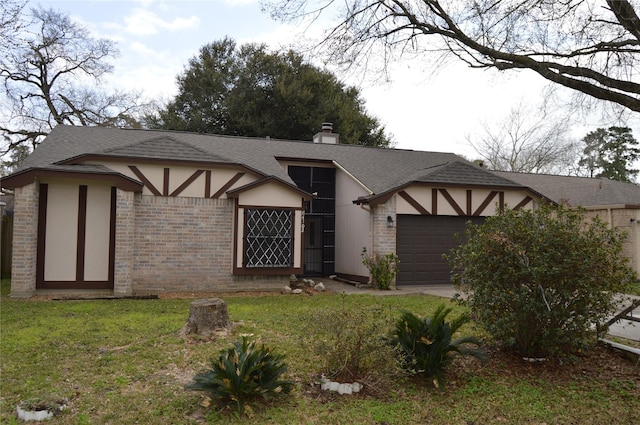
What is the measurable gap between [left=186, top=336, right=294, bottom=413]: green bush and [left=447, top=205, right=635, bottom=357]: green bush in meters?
2.61

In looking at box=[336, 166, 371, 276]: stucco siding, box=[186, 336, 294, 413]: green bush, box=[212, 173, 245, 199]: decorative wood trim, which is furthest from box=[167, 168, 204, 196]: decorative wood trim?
box=[186, 336, 294, 413]: green bush

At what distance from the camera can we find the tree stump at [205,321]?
6809mm

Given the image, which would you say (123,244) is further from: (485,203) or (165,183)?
(485,203)

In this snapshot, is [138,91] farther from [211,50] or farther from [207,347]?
[207,347]

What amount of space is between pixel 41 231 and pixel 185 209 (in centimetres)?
321

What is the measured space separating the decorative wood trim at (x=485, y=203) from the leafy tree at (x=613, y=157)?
26.2 metres

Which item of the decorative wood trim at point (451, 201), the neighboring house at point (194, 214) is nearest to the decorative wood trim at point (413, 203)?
the neighboring house at point (194, 214)

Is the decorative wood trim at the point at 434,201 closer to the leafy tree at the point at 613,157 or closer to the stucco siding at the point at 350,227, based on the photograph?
the stucco siding at the point at 350,227

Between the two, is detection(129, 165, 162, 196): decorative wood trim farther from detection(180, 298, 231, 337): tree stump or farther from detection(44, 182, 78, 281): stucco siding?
detection(180, 298, 231, 337): tree stump

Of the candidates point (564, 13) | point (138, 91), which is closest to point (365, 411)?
point (564, 13)

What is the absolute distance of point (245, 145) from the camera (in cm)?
1596

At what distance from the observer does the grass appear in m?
4.34

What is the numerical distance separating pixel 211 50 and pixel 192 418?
27963 millimetres

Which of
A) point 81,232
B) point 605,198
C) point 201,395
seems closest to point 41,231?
point 81,232
